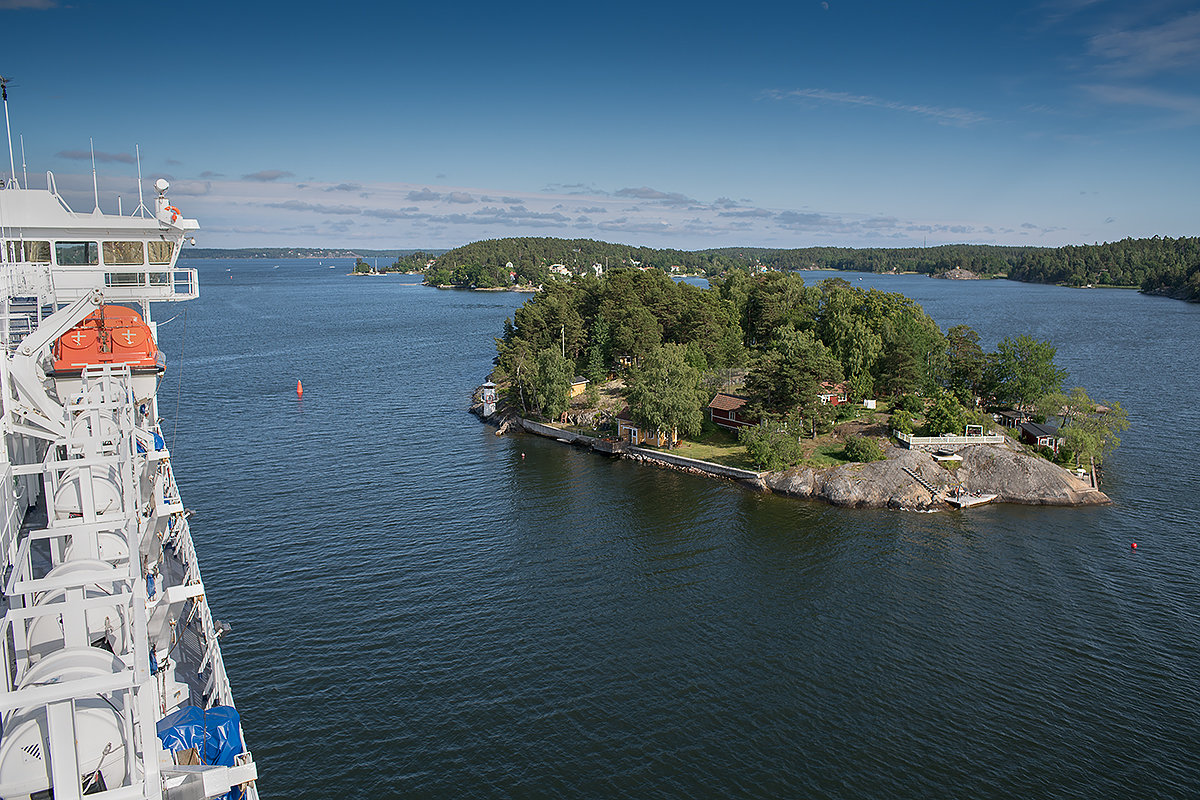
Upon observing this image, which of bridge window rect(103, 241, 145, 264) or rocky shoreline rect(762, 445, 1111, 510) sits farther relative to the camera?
rocky shoreline rect(762, 445, 1111, 510)

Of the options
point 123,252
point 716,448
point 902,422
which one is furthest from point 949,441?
point 123,252

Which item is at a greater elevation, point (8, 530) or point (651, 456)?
point (8, 530)

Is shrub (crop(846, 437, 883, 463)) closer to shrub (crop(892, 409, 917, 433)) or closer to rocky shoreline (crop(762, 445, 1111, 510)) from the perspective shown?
rocky shoreline (crop(762, 445, 1111, 510))

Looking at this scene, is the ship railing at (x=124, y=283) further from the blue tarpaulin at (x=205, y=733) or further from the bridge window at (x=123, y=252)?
the blue tarpaulin at (x=205, y=733)

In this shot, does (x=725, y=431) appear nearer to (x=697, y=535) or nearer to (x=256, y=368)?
(x=697, y=535)

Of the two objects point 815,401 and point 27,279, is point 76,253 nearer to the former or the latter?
point 27,279

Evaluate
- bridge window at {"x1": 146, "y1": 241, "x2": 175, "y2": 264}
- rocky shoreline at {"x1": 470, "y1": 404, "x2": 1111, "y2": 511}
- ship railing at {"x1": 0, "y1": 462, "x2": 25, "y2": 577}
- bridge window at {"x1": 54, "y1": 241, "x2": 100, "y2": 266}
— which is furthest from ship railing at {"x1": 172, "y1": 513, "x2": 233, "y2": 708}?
rocky shoreline at {"x1": 470, "y1": 404, "x2": 1111, "y2": 511}
